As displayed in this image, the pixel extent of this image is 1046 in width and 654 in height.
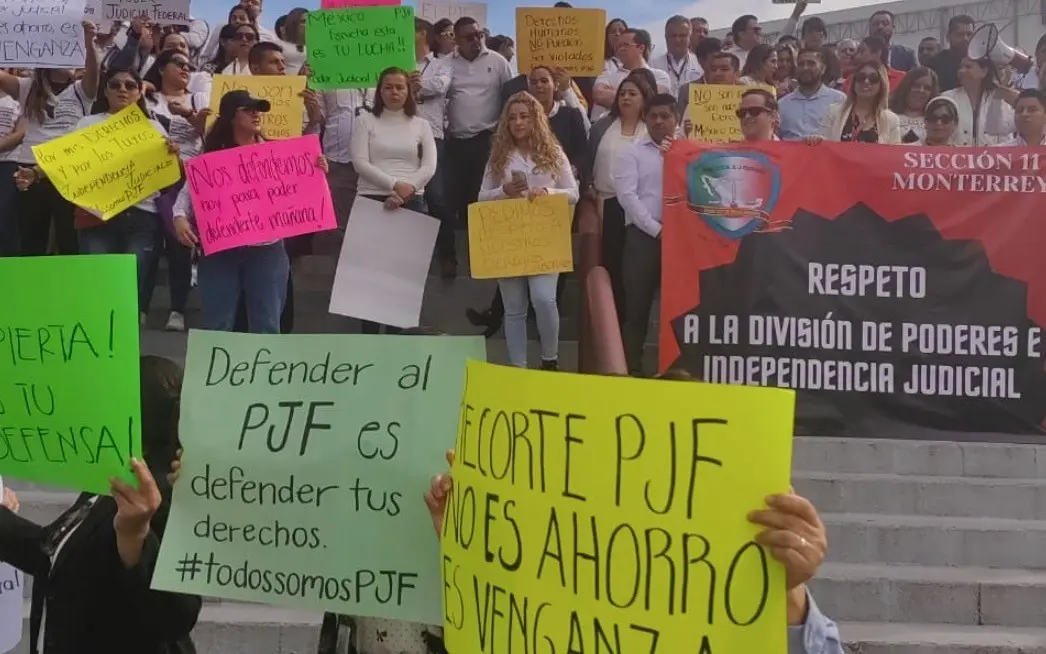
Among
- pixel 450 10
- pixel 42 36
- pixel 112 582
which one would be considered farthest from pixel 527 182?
pixel 112 582

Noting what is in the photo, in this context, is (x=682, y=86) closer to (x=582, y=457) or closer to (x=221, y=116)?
(x=221, y=116)

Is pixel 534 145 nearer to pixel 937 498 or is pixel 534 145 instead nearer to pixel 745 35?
pixel 937 498

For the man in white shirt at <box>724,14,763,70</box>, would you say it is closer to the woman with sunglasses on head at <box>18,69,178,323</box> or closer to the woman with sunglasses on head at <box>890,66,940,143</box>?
the woman with sunglasses on head at <box>890,66,940,143</box>

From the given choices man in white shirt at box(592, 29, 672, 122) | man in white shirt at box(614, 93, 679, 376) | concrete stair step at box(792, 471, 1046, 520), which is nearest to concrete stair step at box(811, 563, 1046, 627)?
concrete stair step at box(792, 471, 1046, 520)

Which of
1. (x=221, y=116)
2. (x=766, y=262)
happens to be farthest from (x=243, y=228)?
(x=766, y=262)

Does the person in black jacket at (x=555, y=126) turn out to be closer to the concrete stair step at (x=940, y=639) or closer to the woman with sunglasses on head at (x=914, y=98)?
the woman with sunglasses on head at (x=914, y=98)

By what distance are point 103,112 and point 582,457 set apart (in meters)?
5.03

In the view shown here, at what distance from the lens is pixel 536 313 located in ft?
19.0

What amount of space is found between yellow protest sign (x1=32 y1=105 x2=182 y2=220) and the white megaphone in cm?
601

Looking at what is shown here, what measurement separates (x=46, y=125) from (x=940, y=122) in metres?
5.34

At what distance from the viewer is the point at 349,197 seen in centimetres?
692

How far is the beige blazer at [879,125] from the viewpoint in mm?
6602

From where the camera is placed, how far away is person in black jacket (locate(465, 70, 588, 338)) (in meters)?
6.59

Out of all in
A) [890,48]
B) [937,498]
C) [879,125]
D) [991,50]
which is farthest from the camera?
[890,48]
